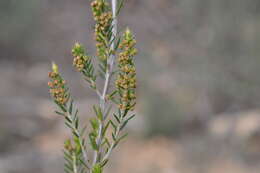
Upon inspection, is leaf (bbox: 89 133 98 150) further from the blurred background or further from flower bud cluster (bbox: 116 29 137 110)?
the blurred background

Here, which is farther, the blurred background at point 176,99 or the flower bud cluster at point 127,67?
the blurred background at point 176,99

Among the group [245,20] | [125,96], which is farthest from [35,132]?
[125,96]

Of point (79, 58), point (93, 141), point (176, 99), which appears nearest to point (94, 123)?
point (93, 141)

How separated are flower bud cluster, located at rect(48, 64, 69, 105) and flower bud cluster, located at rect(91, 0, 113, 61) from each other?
0.44ft

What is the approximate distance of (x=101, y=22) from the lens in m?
1.31

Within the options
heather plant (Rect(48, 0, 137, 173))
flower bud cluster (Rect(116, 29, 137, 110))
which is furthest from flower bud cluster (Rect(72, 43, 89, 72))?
flower bud cluster (Rect(116, 29, 137, 110))

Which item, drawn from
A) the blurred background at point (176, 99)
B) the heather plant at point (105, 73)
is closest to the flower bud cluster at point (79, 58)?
the heather plant at point (105, 73)

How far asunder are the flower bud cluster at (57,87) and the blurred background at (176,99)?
5.81 m

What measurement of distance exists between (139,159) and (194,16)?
295 cm

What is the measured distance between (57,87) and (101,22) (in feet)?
0.74

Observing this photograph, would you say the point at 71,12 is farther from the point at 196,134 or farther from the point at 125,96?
the point at 125,96

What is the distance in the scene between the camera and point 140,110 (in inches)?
416

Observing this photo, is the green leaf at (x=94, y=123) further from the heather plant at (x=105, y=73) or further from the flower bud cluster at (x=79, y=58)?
the flower bud cluster at (x=79, y=58)

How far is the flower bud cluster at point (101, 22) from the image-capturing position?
1301 mm
